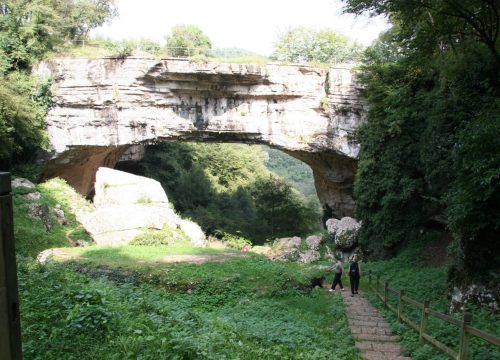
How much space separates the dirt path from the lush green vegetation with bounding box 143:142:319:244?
17.0 m

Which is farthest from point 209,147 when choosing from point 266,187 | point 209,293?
point 209,293

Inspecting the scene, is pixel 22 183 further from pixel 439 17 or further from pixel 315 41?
pixel 315 41

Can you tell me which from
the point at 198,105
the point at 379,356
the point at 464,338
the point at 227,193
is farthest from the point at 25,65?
the point at 464,338

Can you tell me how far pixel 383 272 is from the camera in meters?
14.3

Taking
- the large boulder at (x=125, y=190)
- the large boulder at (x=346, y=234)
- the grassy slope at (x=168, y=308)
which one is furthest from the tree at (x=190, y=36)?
the grassy slope at (x=168, y=308)

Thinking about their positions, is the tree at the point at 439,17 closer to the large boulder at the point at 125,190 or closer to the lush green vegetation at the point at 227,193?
the large boulder at the point at 125,190

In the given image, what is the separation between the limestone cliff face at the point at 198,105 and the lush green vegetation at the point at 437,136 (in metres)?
2.39

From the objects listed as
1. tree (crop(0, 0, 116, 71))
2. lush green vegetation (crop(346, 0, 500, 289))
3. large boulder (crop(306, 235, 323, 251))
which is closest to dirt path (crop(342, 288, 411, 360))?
lush green vegetation (crop(346, 0, 500, 289))

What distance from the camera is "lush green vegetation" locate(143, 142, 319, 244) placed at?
2758 cm

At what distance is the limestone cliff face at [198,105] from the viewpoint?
67.2ft

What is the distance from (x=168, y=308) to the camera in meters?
6.61

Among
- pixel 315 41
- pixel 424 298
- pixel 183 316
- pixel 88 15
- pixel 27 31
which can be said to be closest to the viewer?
pixel 183 316

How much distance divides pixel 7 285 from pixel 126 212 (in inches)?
705

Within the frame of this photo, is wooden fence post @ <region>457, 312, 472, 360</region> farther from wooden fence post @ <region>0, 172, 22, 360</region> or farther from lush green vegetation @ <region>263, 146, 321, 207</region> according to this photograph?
lush green vegetation @ <region>263, 146, 321, 207</region>
